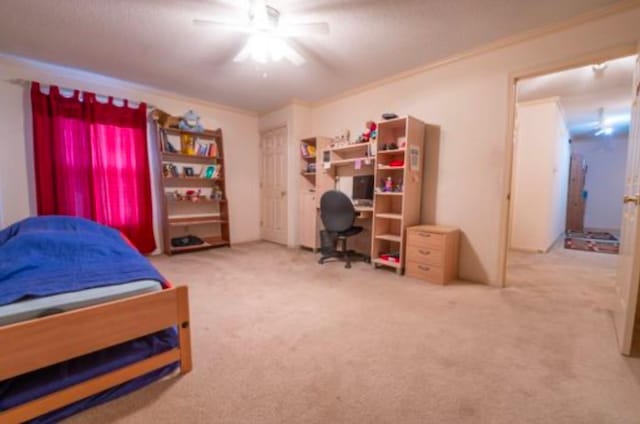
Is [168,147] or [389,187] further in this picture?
[168,147]

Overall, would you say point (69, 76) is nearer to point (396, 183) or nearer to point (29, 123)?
point (29, 123)

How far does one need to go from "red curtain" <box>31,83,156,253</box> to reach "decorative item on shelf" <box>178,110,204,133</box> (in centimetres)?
48

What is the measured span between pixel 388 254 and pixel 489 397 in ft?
6.94

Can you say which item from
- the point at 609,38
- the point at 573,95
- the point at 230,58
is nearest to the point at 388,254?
the point at 609,38

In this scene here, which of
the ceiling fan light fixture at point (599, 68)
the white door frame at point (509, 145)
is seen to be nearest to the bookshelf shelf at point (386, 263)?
the white door frame at point (509, 145)

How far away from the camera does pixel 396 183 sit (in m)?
3.39

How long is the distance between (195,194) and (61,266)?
2.88 m

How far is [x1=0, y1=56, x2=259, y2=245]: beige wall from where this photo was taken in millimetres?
3029

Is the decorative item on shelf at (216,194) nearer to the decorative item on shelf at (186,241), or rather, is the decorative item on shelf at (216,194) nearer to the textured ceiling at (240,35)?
the decorative item on shelf at (186,241)

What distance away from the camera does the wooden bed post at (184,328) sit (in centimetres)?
138

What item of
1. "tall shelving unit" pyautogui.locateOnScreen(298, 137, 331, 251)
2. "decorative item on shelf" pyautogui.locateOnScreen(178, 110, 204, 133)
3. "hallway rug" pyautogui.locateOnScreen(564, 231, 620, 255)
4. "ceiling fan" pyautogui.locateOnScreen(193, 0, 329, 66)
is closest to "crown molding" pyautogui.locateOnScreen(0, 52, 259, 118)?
"decorative item on shelf" pyautogui.locateOnScreen(178, 110, 204, 133)

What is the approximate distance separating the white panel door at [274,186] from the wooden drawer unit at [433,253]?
2353 millimetres

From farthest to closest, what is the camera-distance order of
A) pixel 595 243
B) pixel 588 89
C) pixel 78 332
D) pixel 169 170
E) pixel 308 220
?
pixel 595 243
pixel 308 220
pixel 169 170
pixel 588 89
pixel 78 332

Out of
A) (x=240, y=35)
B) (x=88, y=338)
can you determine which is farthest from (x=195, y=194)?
(x=88, y=338)
